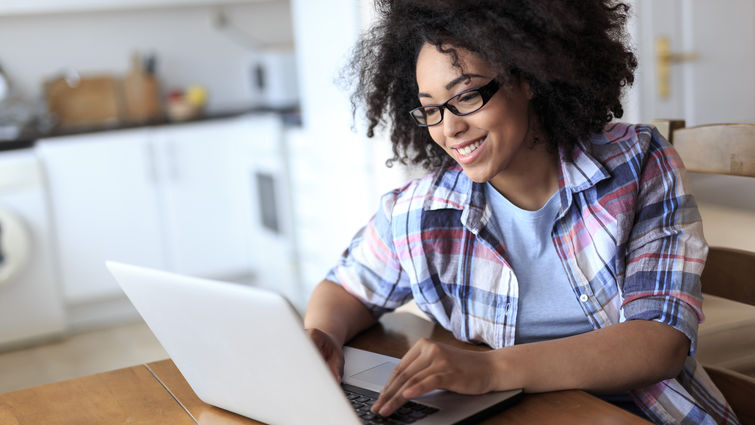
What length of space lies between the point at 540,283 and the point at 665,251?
19cm

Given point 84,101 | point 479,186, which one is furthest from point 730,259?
point 84,101

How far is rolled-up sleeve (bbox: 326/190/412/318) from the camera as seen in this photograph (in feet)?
4.36

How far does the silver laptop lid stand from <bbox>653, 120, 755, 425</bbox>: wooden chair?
0.79 metres

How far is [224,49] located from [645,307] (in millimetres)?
3904

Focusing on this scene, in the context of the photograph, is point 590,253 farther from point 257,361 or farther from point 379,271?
point 257,361

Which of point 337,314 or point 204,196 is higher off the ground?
point 337,314

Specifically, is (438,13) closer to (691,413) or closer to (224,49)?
(691,413)

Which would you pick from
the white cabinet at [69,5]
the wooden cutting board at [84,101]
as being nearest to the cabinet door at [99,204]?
Answer: the wooden cutting board at [84,101]

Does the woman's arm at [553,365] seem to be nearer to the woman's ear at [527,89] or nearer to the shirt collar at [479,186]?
the shirt collar at [479,186]

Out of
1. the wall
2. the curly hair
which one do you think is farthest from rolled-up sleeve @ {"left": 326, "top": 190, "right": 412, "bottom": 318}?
the wall

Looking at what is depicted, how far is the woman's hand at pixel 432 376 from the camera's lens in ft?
3.02

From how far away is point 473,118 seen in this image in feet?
3.81

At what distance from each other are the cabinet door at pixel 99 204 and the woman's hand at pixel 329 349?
9.49 feet

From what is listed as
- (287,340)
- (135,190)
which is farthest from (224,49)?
(287,340)
